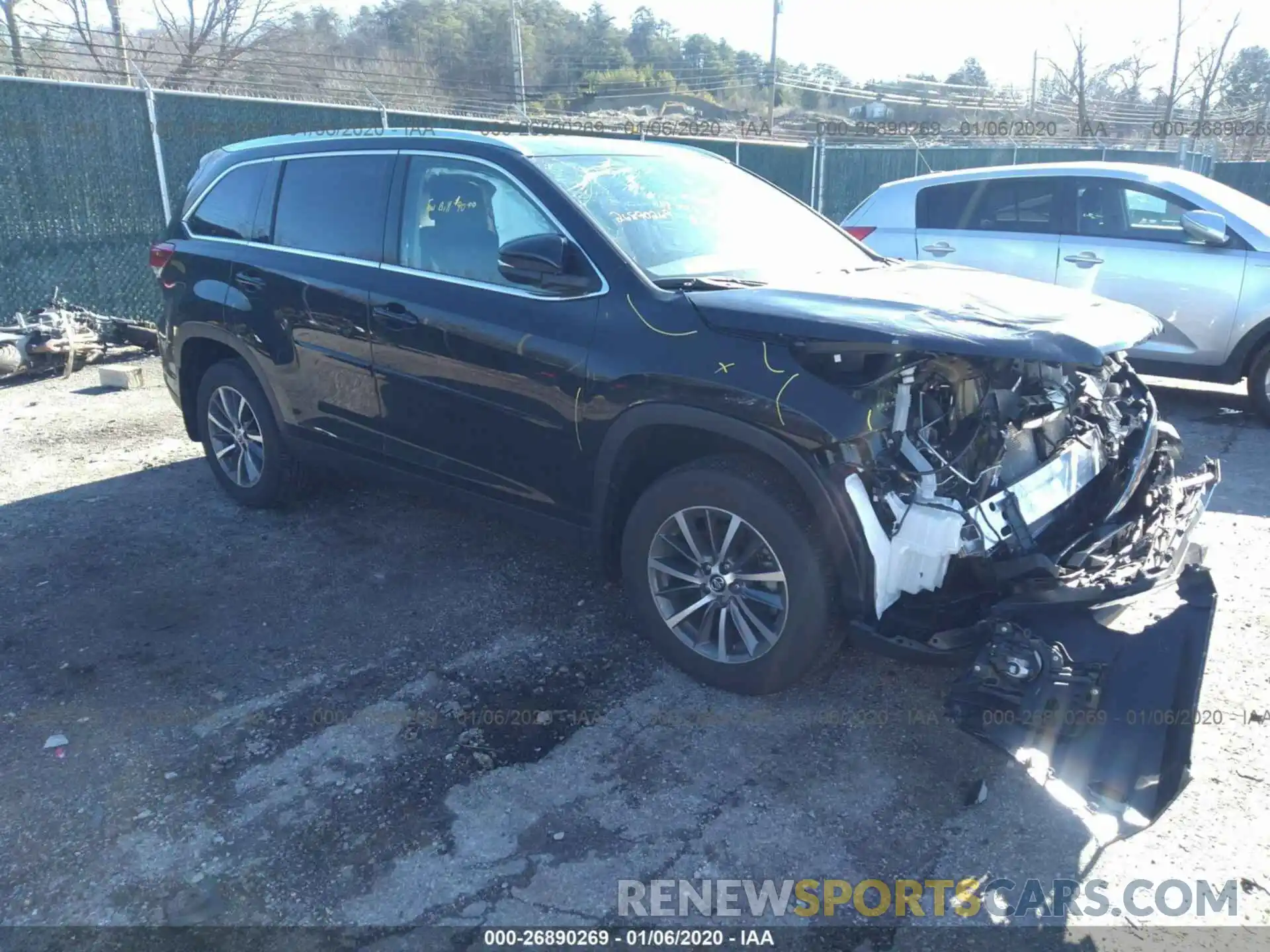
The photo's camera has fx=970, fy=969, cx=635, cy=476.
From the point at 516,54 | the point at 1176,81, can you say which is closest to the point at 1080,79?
the point at 1176,81

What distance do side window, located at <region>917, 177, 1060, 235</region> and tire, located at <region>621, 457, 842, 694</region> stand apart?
5.45 m

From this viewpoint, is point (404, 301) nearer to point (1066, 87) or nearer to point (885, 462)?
point (885, 462)

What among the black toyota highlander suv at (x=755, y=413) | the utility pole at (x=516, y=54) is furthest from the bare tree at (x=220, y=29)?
the black toyota highlander suv at (x=755, y=413)

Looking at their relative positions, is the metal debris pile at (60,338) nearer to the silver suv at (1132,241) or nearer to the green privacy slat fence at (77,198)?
the green privacy slat fence at (77,198)

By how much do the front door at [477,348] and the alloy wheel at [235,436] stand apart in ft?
4.25

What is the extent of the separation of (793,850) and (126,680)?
105 inches

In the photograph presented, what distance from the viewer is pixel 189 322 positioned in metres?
5.45

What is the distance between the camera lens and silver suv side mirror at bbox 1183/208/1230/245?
689 centimetres

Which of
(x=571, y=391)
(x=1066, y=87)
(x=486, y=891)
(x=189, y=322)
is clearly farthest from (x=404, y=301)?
(x=1066, y=87)

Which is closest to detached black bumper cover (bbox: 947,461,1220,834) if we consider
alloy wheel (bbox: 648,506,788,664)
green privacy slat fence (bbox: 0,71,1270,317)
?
alloy wheel (bbox: 648,506,788,664)

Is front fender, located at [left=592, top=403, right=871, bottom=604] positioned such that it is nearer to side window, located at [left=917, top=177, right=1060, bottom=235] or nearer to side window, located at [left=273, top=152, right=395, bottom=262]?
side window, located at [left=273, top=152, right=395, bottom=262]

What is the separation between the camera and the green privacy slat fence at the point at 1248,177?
1992 centimetres

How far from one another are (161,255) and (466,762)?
12.8 ft

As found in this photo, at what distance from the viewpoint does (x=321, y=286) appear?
15.2 ft
